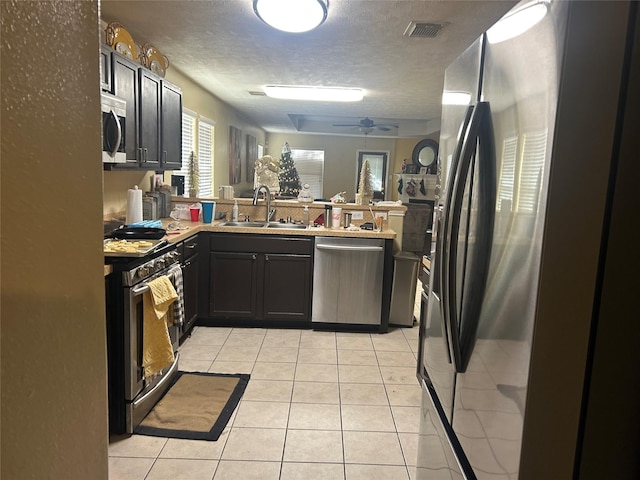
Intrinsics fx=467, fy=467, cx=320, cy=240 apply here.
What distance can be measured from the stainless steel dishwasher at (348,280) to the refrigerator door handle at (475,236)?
2.73 meters

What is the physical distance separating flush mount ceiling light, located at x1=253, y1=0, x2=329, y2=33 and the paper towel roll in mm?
1473

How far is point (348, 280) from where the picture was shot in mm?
4066

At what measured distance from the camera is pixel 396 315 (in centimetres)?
432

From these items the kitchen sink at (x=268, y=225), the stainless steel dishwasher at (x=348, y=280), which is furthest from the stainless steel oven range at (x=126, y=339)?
the kitchen sink at (x=268, y=225)

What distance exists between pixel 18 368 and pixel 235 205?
4.00 m

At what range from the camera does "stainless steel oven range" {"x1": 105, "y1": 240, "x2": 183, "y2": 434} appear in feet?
7.76

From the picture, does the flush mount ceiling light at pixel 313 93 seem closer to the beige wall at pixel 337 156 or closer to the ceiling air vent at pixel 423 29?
the ceiling air vent at pixel 423 29

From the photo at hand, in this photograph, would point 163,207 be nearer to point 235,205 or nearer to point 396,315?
point 235,205

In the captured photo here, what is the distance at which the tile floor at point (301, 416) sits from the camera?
2.23 metres

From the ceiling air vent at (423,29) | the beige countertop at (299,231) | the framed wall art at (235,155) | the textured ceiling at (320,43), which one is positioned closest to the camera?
the textured ceiling at (320,43)

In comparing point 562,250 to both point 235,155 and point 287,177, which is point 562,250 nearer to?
point 287,177

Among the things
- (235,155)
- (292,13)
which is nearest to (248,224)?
(292,13)

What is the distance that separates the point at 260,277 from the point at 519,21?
3.26 metres

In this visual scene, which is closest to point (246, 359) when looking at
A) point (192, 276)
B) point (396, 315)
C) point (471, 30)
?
point (192, 276)
